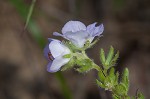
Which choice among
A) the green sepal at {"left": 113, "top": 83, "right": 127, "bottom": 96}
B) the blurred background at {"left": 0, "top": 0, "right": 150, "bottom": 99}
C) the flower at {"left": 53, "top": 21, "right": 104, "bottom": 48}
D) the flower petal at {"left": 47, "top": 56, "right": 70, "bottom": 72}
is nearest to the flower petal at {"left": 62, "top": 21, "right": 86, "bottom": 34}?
the flower at {"left": 53, "top": 21, "right": 104, "bottom": 48}

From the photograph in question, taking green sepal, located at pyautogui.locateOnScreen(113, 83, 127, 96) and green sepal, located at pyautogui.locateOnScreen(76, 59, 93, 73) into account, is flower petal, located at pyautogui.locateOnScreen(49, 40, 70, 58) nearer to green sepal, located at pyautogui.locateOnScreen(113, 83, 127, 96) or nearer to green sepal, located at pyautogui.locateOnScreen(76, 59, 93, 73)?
green sepal, located at pyautogui.locateOnScreen(76, 59, 93, 73)

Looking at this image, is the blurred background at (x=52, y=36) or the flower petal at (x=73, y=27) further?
the blurred background at (x=52, y=36)

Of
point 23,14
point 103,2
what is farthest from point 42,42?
point 103,2

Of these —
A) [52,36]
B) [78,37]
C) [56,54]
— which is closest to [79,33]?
[78,37]

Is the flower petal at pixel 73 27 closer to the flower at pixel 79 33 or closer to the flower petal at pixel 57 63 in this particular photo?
the flower at pixel 79 33

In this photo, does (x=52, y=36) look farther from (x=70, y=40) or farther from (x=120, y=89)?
(x=120, y=89)

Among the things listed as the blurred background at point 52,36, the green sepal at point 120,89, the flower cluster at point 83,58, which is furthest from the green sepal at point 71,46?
the blurred background at point 52,36
